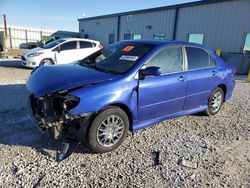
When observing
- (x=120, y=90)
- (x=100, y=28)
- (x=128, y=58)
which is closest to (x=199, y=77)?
(x=128, y=58)

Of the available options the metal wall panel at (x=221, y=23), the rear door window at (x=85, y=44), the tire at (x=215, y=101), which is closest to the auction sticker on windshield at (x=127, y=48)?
the tire at (x=215, y=101)

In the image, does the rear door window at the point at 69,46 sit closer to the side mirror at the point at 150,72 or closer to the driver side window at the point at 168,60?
the driver side window at the point at 168,60

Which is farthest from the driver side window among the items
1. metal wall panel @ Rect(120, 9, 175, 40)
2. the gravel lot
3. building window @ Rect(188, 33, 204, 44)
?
metal wall panel @ Rect(120, 9, 175, 40)

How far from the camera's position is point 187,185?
263cm

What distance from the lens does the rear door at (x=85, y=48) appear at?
1081cm

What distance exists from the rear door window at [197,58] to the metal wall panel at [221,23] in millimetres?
10442

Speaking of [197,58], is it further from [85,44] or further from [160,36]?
[160,36]

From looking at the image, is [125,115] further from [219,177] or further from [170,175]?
[219,177]

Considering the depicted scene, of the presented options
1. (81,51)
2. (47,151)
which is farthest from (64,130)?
(81,51)

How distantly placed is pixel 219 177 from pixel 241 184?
260 mm

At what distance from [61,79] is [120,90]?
2.83 feet

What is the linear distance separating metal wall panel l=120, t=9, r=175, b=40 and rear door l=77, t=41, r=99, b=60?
8574 millimetres

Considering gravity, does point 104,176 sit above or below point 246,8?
below

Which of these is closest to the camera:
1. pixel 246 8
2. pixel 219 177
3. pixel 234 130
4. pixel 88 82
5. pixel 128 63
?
pixel 219 177
